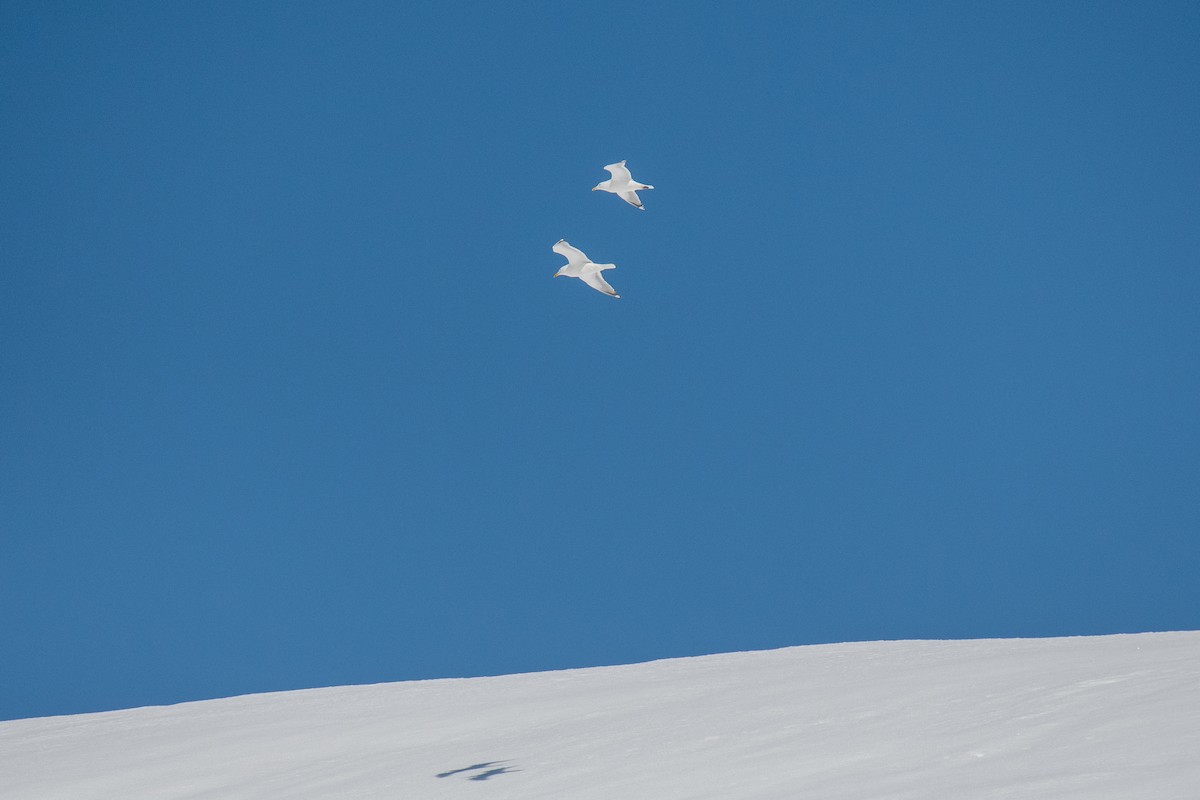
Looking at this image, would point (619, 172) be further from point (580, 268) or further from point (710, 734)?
point (710, 734)

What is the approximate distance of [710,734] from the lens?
6078mm

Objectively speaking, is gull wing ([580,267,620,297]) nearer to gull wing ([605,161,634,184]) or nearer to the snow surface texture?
gull wing ([605,161,634,184])

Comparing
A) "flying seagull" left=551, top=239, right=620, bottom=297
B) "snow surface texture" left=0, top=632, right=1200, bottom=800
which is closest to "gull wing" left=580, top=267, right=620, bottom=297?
"flying seagull" left=551, top=239, right=620, bottom=297

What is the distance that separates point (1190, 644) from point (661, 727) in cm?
325

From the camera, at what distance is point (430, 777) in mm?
6086

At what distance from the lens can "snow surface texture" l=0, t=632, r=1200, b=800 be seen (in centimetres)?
448

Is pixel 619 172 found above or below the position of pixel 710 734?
above

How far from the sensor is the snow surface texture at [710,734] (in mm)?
4480

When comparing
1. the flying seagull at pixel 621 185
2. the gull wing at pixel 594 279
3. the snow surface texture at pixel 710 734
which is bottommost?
the snow surface texture at pixel 710 734

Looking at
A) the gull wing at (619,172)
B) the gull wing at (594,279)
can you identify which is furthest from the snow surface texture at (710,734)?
the gull wing at (619,172)

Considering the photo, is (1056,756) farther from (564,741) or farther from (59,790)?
(59,790)

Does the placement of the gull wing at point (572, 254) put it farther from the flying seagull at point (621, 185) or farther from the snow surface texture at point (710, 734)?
the snow surface texture at point (710, 734)

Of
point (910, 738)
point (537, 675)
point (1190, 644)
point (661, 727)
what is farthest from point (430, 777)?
point (1190, 644)

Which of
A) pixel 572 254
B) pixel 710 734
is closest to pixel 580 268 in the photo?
pixel 572 254
